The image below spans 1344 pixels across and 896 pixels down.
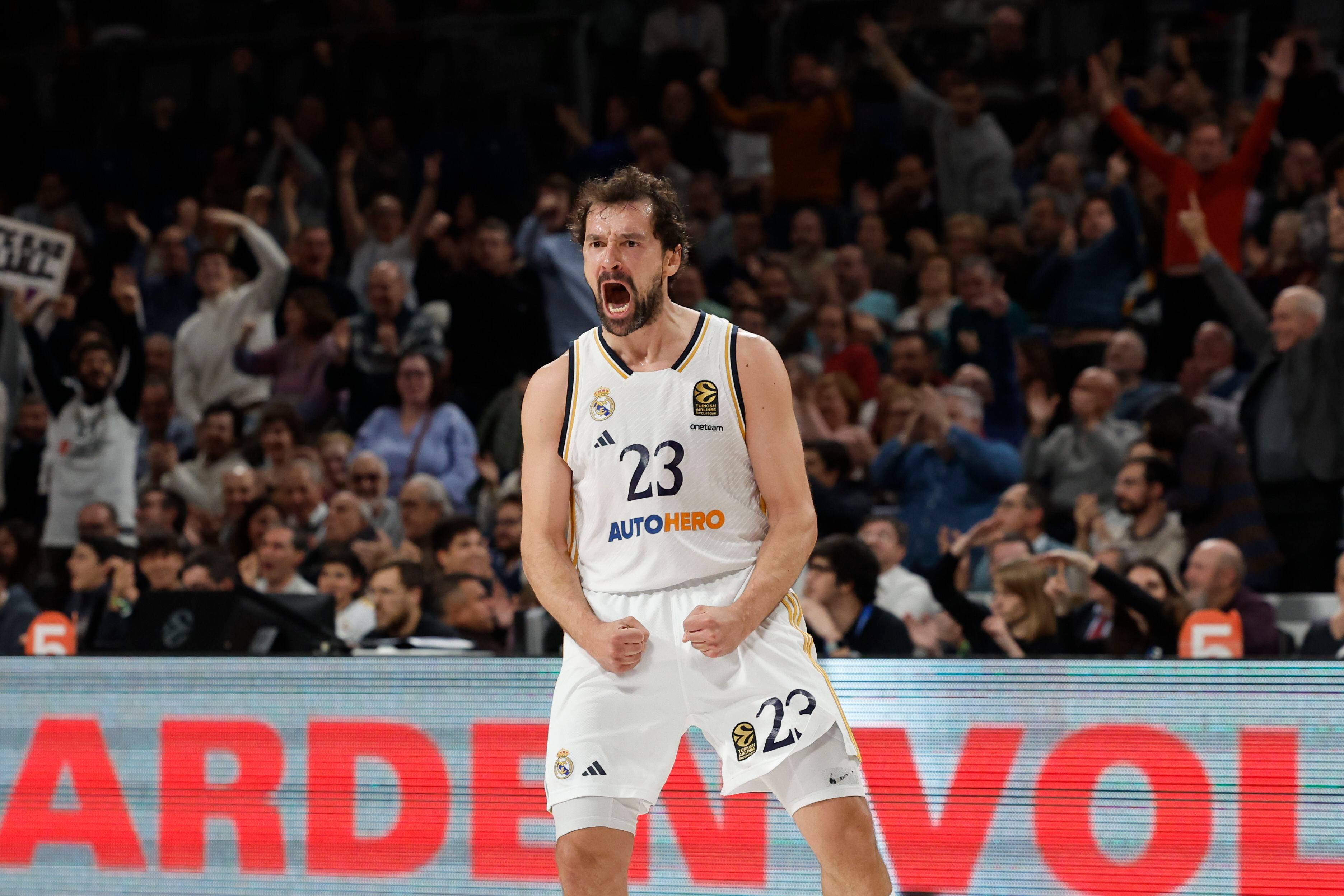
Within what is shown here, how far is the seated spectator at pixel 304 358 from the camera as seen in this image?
11.6 m

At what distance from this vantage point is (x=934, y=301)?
11.0m

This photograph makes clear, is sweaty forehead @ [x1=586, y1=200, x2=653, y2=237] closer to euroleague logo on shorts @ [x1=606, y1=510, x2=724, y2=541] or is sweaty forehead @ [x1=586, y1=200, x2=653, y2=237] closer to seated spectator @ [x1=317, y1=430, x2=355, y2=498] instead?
euroleague logo on shorts @ [x1=606, y1=510, x2=724, y2=541]

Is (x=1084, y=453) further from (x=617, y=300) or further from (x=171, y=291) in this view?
(x=171, y=291)

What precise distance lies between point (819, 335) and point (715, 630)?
284 inches

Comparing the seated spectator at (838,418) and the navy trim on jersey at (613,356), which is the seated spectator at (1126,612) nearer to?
the seated spectator at (838,418)

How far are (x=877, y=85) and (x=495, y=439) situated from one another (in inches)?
190

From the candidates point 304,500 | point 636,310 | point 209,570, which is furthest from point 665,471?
point 304,500

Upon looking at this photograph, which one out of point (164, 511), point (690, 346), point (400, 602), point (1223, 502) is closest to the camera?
point (690, 346)

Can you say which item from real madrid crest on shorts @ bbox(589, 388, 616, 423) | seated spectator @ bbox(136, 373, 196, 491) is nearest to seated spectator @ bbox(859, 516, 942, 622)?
real madrid crest on shorts @ bbox(589, 388, 616, 423)

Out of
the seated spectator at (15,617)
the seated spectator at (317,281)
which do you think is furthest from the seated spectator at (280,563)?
the seated spectator at (317,281)

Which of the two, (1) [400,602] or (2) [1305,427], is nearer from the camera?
A: (1) [400,602]

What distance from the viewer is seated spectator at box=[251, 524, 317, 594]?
29.4ft

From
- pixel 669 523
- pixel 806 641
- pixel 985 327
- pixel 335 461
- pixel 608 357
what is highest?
pixel 608 357

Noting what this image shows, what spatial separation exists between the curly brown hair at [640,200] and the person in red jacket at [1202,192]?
696 cm
